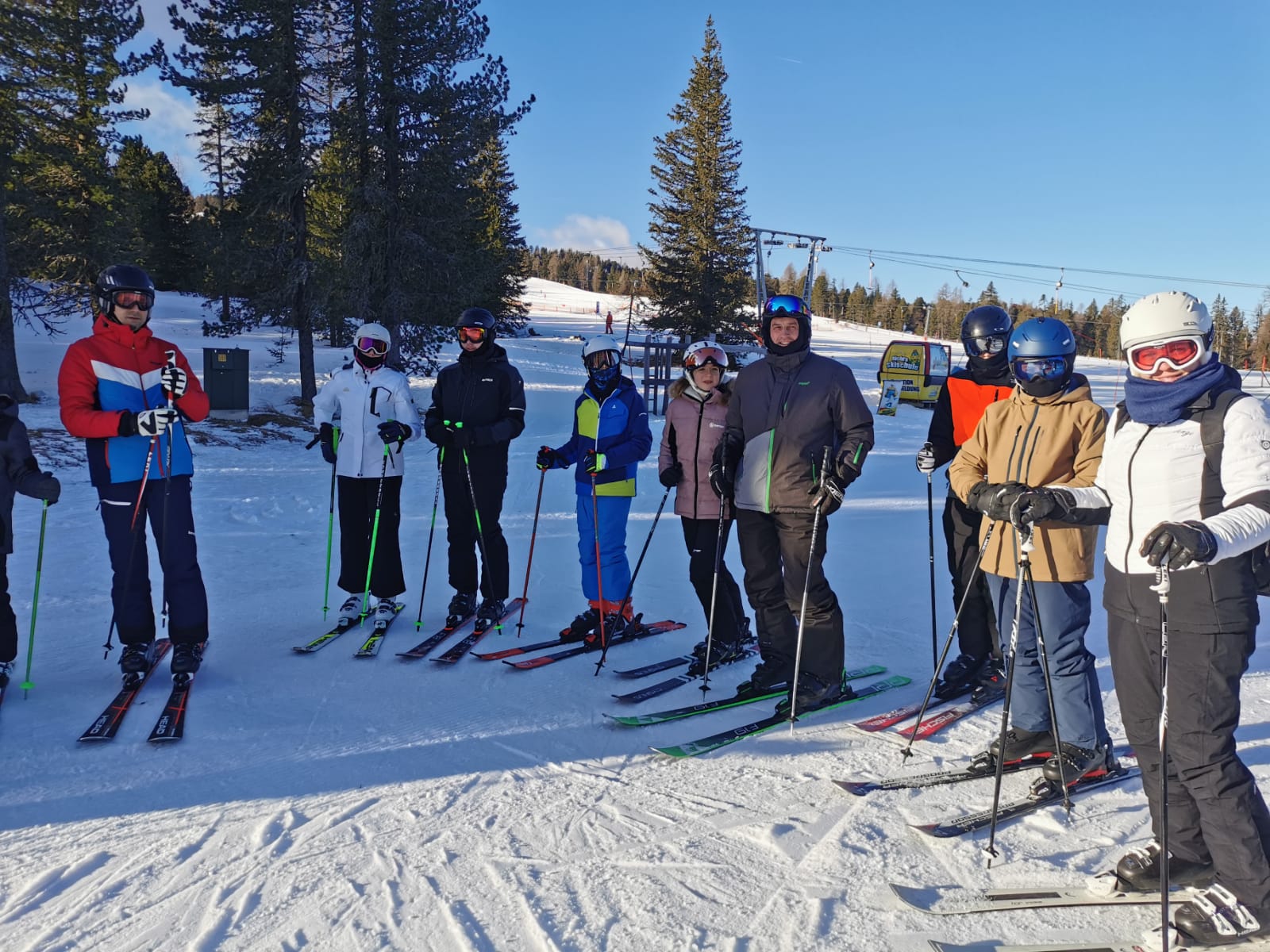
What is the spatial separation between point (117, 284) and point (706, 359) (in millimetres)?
3181

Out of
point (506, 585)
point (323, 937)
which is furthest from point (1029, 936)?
point (506, 585)

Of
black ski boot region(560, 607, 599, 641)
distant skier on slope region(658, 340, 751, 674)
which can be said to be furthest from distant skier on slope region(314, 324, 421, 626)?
distant skier on slope region(658, 340, 751, 674)

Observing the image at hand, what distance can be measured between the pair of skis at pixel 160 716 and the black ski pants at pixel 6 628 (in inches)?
22.6

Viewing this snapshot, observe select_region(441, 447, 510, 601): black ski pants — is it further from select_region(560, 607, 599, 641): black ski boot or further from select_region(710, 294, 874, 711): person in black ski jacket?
select_region(710, 294, 874, 711): person in black ski jacket

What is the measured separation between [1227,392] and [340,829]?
329 centimetres

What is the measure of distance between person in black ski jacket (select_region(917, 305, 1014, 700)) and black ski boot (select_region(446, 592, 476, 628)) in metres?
3.04

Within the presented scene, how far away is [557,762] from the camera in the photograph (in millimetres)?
3617

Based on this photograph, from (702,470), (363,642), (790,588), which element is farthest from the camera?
(363,642)

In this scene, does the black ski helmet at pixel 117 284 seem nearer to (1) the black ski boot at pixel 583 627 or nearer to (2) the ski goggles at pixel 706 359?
(2) the ski goggles at pixel 706 359

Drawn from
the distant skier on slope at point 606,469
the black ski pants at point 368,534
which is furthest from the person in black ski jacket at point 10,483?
the distant skier on slope at point 606,469

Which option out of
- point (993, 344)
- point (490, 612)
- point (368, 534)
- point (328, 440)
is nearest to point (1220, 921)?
point (993, 344)

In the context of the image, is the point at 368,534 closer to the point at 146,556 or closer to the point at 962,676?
the point at 146,556

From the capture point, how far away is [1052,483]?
3.34 m

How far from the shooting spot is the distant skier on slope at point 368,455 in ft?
17.3
